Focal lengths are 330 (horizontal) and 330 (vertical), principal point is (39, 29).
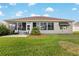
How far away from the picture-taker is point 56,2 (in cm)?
941

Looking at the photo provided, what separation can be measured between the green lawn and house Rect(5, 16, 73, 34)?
0.60ft

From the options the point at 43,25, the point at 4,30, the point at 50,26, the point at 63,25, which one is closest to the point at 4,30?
the point at 4,30

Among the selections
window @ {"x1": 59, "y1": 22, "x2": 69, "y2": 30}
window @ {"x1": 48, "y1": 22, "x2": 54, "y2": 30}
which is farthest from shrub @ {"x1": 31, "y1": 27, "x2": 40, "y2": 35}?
window @ {"x1": 59, "y1": 22, "x2": 69, "y2": 30}

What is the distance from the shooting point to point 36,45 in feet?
31.8

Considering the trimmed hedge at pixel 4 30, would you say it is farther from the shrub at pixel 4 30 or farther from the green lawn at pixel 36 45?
the green lawn at pixel 36 45

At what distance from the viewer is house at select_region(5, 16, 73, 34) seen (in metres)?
9.91

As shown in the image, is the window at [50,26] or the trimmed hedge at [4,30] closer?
the trimmed hedge at [4,30]

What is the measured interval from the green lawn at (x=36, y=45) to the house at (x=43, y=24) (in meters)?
0.18

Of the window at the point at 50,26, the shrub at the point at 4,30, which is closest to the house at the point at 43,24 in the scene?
the window at the point at 50,26

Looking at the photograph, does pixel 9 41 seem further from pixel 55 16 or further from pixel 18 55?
pixel 55 16

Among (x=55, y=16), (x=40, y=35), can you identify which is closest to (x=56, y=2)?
(x=55, y=16)

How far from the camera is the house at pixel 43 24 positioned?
9.91m

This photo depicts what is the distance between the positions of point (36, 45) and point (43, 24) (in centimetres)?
75

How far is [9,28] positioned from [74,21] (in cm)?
195
